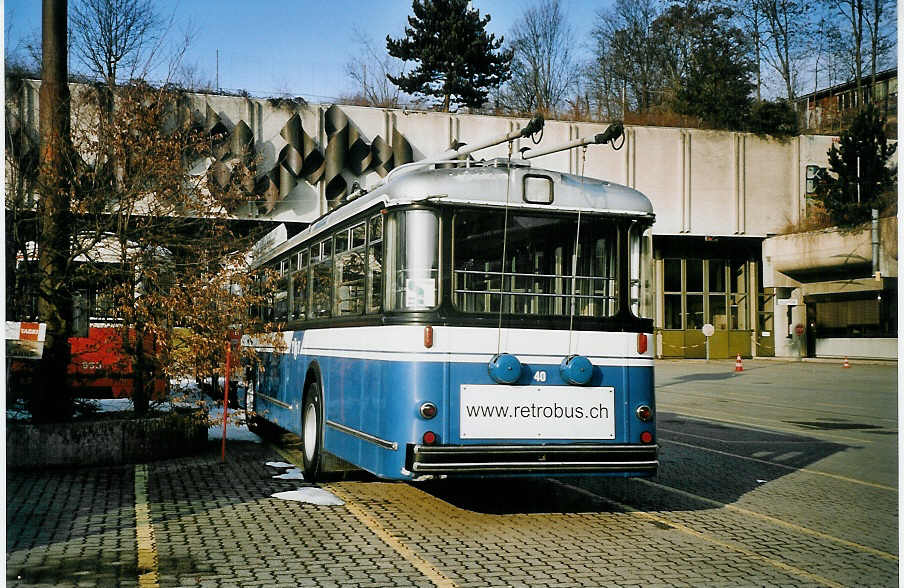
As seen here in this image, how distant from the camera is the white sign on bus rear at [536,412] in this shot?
844 centimetres

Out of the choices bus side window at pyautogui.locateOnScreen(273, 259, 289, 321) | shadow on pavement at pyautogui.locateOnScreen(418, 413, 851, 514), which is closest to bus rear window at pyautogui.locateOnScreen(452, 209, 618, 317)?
shadow on pavement at pyautogui.locateOnScreen(418, 413, 851, 514)

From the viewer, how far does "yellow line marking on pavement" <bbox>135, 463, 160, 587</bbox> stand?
6668 mm

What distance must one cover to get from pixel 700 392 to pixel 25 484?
2075cm

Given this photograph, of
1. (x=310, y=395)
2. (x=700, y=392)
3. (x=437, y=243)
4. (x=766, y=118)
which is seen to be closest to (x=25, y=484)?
(x=310, y=395)

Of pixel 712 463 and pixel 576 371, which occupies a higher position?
pixel 576 371

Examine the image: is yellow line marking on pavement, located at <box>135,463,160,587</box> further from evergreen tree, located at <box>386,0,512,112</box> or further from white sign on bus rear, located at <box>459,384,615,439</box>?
evergreen tree, located at <box>386,0,512,112</box>

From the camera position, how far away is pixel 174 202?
12742mm

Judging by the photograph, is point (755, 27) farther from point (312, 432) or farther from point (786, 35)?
point (312, 432)

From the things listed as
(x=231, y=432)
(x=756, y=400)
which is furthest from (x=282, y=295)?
(x=756, y=400)

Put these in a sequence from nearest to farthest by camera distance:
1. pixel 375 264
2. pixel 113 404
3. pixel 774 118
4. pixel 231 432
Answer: pixel 375 264 → pixel 113 404 → pixel 231 432 → pixel 774 118

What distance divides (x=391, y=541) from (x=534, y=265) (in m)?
2.65

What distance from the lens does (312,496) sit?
10.0m

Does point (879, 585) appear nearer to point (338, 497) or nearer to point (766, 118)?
point (338, 497)

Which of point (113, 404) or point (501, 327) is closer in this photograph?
point (501, 327)
